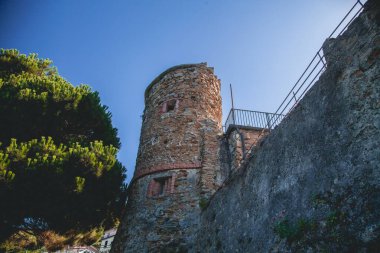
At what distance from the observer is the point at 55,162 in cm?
851

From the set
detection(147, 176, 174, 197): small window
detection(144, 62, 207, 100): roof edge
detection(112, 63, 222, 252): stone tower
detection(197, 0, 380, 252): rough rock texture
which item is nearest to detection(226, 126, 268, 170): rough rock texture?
detection(112, 63, 222, 252): stone tower

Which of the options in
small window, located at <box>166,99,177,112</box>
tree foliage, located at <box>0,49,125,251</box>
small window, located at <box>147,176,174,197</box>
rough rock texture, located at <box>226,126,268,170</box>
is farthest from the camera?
small window, located at <box>166,99,177,112</box>

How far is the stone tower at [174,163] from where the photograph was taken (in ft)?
29.1

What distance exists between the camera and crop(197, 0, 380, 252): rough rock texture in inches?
144

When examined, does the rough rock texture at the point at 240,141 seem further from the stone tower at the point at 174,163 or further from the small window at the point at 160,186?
the small window at the point at 160,186

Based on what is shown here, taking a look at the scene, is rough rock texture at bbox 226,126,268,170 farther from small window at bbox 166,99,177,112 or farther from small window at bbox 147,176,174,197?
small window at bbox 166,99,177,112

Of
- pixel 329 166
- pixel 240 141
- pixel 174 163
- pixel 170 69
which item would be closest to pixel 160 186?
pixel 174 163

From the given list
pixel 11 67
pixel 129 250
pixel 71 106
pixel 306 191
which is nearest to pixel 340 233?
pixel 306 191

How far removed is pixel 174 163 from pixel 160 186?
992 millimetres

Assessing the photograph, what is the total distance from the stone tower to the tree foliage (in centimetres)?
121

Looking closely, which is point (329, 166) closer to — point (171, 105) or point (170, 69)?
point (171, 105)

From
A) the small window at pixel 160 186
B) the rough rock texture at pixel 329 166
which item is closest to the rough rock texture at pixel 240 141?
the small window at pixel 160 186

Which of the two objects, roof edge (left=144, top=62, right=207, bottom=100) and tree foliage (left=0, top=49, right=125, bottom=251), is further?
roof edge (left=144, top=62, right=207, bottom=100)

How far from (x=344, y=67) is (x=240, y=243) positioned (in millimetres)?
4208
